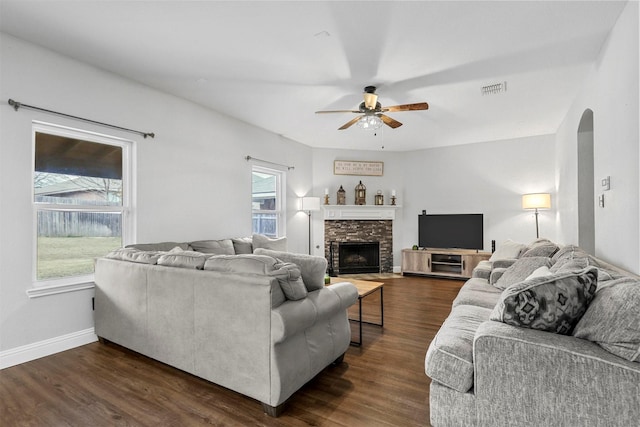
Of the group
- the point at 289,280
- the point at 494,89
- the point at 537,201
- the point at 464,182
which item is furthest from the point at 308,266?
the point at 464,182

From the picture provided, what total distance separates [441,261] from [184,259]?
5516mm

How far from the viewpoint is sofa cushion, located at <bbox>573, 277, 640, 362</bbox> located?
1.32m

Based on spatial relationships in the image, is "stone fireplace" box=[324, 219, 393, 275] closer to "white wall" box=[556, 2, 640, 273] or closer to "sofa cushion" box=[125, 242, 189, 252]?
"sofa cushion" box=[125, 242, 189, 252]

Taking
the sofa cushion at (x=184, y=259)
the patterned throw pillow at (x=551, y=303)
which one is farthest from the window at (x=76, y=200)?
the patterned throw pillow at (x=551, y=303)

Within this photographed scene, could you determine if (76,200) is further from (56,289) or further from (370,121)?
(370,121)

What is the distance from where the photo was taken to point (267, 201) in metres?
6.10

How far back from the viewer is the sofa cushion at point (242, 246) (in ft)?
15.2

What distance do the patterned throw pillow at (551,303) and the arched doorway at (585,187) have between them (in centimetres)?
285

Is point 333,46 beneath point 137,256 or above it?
above

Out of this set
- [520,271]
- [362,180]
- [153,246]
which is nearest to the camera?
[520,271]

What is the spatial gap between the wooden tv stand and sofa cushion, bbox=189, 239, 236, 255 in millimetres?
3942

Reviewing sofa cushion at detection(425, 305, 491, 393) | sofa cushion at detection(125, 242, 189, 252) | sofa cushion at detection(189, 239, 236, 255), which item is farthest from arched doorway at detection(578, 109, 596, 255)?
sofa cushion at detection(125, 242, 189, 252)

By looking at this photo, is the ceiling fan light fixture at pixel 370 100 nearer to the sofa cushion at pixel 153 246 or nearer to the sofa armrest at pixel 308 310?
the sofa armrest at pixel 308 310

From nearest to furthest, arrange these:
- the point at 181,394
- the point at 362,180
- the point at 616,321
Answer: the point at 616,321, the point at 181,394, the point at 362,180
